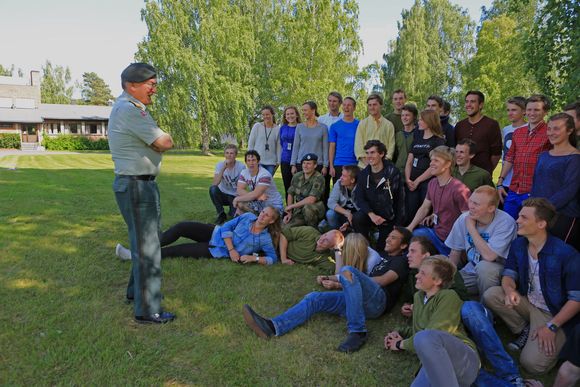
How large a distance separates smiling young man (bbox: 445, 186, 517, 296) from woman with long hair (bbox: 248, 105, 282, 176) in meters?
4.44

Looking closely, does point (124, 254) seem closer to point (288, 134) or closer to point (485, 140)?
point (288, 134)

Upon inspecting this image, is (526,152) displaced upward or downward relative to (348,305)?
upward

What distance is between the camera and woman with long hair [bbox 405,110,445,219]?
544cm

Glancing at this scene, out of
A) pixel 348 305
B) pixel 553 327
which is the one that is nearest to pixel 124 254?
pixel 348 305

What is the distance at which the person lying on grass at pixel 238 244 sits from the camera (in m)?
5.28

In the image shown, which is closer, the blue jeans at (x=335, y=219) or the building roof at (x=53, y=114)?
the blue jeans at (x=335, y=219)

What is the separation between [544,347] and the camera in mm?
3021

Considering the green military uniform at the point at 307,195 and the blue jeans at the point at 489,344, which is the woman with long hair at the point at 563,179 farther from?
the green military uniform at the point at 307,195

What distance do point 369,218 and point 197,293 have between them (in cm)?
244

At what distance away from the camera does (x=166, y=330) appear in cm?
364

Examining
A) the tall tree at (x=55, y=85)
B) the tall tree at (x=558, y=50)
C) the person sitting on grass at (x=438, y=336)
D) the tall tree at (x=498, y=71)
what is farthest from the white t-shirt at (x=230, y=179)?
the tall tree at (x=55, y=85)

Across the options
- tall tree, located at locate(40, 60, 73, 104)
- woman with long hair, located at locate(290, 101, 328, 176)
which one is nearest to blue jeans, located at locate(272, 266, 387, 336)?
woman with long hair, located at locate(290, 101, 328, 176)

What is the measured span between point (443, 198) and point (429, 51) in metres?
37.0

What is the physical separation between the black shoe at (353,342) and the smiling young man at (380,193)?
6.92 ft
